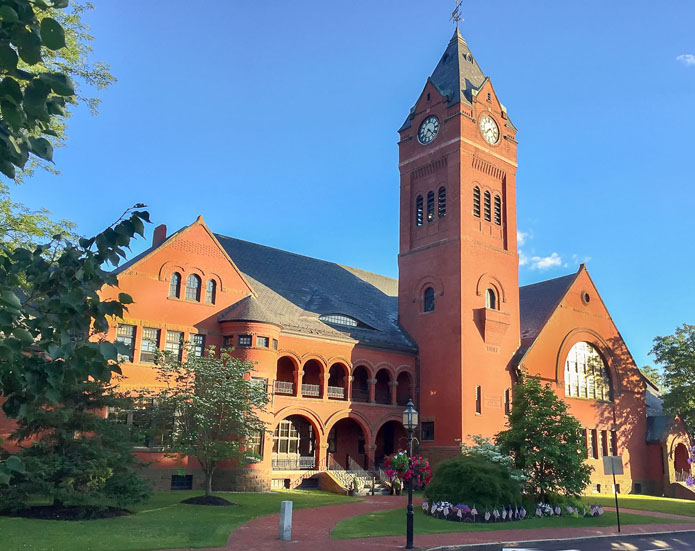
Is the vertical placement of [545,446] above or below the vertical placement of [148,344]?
below

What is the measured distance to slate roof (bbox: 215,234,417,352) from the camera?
3528cm

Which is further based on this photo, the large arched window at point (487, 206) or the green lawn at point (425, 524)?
the large arched window at point (487, 206)

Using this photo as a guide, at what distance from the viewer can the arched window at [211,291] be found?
3231cm

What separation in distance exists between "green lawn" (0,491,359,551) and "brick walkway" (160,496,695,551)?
653 mm

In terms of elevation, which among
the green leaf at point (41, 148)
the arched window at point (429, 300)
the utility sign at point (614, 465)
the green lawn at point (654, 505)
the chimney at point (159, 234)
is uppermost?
the chimney at point (159, 234)

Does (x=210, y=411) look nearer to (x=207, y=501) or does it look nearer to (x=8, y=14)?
(x=207, y=501)

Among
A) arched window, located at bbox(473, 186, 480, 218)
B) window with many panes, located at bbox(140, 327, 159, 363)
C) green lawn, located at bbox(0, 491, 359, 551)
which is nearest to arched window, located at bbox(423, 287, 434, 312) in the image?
arched window, located at bbox(473, 186, 480, 218)

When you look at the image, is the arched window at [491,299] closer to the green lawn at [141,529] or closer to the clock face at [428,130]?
the clock face at [428,130]

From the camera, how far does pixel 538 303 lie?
44.3 meters

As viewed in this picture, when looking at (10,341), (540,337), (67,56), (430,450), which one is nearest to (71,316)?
(10,341)

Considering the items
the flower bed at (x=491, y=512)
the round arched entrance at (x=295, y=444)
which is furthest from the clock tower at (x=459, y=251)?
the flower bed at (x=491, y=512)

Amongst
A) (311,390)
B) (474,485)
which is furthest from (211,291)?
(474,485)

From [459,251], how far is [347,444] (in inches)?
544

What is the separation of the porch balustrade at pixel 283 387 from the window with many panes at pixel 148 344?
6.81 meters
